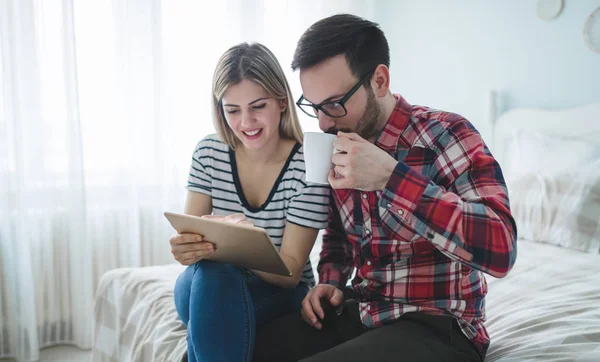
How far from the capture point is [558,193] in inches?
78.2

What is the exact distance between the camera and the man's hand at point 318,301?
114cm

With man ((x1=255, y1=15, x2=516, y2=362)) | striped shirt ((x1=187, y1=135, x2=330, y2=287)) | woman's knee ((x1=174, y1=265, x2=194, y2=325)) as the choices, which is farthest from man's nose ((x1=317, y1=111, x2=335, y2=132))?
woman's knee ((x1=174, y1=265, x2=194, y2=325))

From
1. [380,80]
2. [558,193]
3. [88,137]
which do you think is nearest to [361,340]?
[380,80]

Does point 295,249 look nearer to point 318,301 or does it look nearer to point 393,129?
point 318,301

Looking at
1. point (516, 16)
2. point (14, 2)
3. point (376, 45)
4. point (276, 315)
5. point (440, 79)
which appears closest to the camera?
point (376, 45)

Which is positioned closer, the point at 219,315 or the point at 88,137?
the point at 219,315

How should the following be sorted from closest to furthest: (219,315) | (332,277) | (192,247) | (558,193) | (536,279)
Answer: (219,315) < (192,247) < (332,277) < (536,279) < (558,193)

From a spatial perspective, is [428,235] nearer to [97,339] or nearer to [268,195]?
[268,195]

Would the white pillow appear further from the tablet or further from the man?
the tablet

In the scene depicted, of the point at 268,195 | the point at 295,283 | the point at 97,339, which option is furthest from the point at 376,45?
the point at 97,339

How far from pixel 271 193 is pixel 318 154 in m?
0.48

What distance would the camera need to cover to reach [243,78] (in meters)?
1.37

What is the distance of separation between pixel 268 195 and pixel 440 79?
1.97 meters

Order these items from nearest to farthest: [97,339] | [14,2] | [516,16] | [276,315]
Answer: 1. [276,315]
2. [97,339]
3. [14,2]
4. [516,16]
